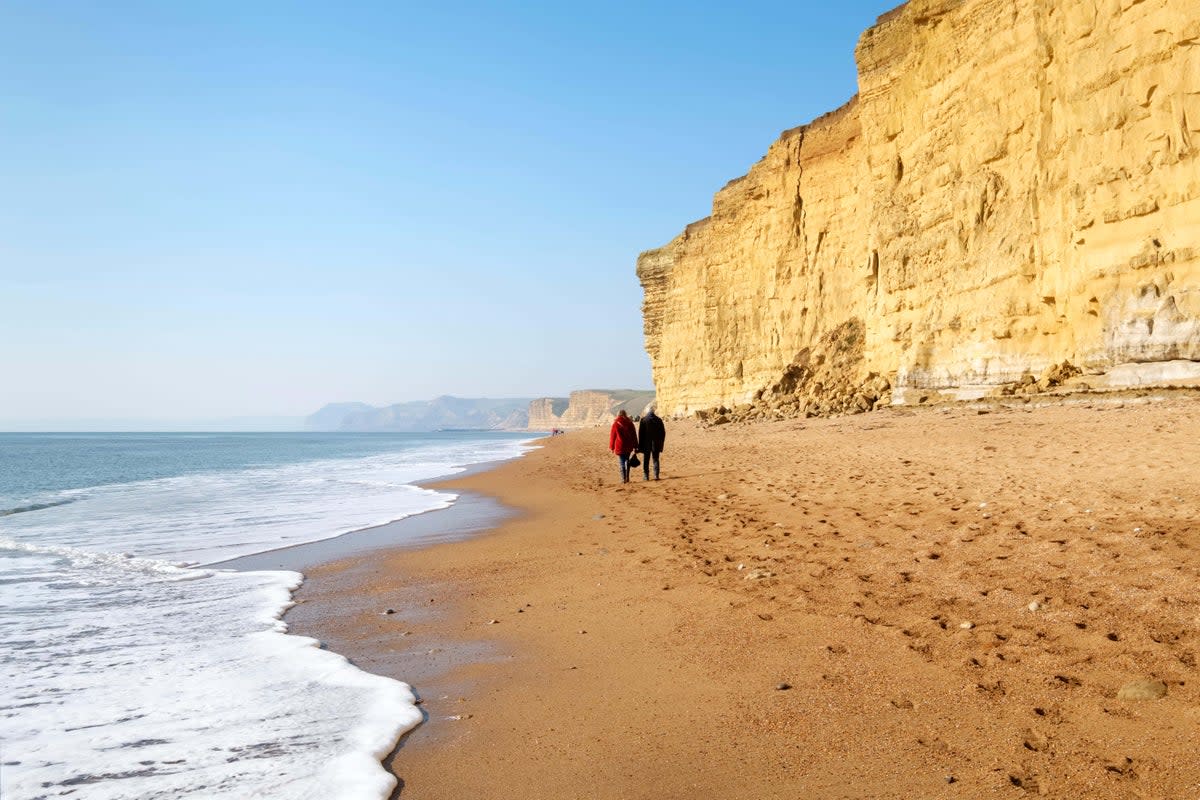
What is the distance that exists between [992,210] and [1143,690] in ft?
60.1

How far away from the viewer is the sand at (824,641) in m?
2.91

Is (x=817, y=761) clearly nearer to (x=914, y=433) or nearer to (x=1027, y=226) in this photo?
(x=914, y=433)

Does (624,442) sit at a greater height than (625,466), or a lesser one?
greater

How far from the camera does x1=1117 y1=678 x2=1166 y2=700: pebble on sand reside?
3.16 meters

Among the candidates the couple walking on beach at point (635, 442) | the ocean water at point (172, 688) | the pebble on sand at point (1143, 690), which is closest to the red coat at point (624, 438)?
the couple walking on beach at point (635, 442)

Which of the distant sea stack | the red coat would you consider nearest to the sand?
the red coat

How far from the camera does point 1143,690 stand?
10.5 ft

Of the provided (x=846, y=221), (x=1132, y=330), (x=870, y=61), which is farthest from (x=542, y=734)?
(x=846, y=221)

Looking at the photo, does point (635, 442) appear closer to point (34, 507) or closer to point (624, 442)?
point (624, 442)

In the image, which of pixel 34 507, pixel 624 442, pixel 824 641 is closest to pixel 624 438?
pixel 624 442

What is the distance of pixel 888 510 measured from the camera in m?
7.47

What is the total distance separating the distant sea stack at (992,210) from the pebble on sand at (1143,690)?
37.5ft

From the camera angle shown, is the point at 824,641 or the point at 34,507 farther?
the point at 34,507

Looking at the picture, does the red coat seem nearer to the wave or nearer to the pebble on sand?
the pebble on sand
